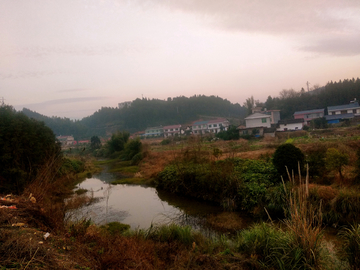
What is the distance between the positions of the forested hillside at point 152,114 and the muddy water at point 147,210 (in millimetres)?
64339

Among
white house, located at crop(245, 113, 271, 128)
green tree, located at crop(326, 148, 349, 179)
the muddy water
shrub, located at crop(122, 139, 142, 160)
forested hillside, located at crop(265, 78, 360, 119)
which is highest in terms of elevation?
forested hillside, located at crop(265, 78, 360, 119)

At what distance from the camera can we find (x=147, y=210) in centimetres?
1205

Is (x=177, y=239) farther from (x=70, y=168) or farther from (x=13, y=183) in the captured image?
(x=70, y=168)

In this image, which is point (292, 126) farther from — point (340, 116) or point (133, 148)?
point (133, 148)

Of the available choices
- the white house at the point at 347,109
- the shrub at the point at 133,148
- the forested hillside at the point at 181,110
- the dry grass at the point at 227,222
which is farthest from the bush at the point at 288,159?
the forested hillside at the point at 181,110

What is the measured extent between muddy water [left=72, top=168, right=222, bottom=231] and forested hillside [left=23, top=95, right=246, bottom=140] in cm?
6434

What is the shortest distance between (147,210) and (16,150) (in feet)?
23.5

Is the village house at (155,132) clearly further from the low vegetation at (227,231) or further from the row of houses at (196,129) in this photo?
the low vegetation at (227,231)

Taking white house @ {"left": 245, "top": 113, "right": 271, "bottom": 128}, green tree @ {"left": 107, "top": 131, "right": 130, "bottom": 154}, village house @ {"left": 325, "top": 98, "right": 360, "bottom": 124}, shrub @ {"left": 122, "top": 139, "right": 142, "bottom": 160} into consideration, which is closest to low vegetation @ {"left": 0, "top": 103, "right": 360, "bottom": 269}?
shrub @ {"left": 122, "top": 139, "right": 142, "bottom": 160}

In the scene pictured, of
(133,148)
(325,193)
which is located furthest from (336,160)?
(133,148)

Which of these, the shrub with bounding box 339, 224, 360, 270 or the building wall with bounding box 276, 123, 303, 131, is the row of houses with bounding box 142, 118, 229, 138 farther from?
the shrub with bounding box 339, 224, 360, 270

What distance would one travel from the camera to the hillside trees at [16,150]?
12266 millimetres

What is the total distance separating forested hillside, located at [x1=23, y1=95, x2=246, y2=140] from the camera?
275 feet

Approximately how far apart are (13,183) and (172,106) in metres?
84.3
